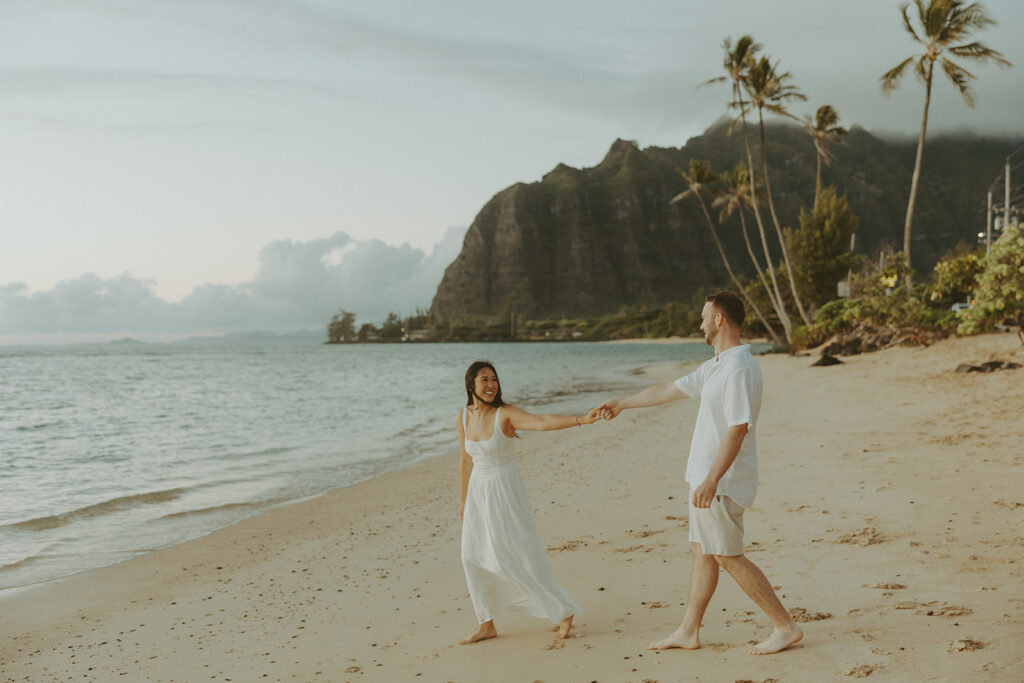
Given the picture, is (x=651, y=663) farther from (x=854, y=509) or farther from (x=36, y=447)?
(x=36, y=447)

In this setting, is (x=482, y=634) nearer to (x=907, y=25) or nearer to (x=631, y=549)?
(x=631, y=549)

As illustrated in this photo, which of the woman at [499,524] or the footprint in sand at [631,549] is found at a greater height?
the woman at [499,524]

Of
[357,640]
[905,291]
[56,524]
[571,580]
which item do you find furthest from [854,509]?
[905,291]

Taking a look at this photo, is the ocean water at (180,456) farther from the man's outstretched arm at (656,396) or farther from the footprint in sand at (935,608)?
the footprint in sand at (935,608)

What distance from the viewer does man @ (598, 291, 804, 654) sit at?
3472mm

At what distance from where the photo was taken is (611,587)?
5.20 m

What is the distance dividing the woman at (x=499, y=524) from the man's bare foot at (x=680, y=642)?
0.54 metres

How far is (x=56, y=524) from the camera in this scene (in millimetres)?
10344

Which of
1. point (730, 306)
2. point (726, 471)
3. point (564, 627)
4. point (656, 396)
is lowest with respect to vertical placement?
point (564, 627)

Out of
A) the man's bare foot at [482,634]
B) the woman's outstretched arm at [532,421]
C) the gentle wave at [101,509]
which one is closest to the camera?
the woman's outstretched arm at [532,421]

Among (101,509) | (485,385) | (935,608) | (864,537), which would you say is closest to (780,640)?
(935,608)

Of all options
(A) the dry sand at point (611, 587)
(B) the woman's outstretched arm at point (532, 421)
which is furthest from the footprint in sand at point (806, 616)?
(B) the woman's outstretched arm at point (532, 421)

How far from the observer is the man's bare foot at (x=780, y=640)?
3.67 m

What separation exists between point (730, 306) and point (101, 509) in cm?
1083
